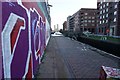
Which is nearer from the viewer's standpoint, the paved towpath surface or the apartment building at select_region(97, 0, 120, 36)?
the paved towpath surface

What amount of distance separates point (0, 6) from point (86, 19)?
97.8 metres

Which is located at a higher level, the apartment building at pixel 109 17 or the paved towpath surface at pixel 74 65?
the apartment building at pixel 109 17

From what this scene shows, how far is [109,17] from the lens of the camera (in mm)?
63469

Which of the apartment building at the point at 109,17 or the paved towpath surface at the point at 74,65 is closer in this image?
the paved towpath surface at the point at 74,65

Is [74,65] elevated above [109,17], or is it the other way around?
[109,17]

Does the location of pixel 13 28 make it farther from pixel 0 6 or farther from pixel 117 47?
pixel 117 47

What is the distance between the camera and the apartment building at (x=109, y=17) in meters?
56.3

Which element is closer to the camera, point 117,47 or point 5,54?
point 5,54

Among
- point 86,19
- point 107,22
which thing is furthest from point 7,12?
point 86,19

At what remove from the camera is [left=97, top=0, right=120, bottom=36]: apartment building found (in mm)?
56300

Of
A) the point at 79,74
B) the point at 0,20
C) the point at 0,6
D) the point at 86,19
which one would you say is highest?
the point at 86,19

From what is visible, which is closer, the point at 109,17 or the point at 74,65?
the point at 74,65

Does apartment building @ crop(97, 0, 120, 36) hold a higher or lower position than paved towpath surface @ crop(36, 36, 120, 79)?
higher

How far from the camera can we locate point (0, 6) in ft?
6.68
